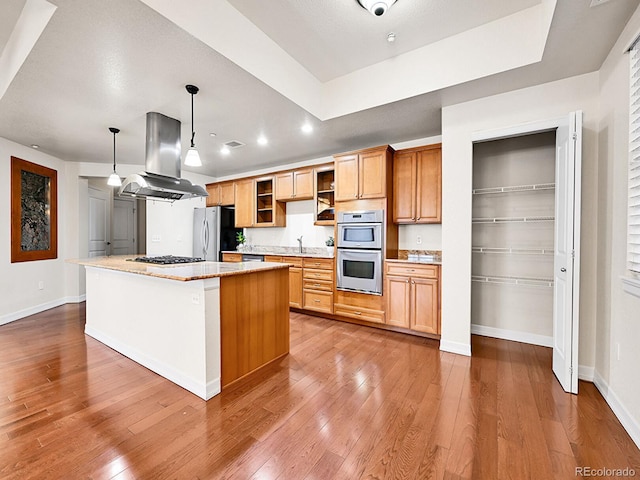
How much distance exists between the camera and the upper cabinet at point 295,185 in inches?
184

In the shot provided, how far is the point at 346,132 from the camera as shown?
3805 millimetres

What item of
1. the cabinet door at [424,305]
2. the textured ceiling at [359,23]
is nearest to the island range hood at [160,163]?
the textured ceiling at [359,23]

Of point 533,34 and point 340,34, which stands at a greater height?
point 340,34

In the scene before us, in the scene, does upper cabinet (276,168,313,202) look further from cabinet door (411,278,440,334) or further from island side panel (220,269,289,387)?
cabinet door (411,278,440,334)

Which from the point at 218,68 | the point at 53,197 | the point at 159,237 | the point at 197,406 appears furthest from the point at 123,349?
the point at 53,197

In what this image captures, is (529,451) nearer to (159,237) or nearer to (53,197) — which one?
(159,237)

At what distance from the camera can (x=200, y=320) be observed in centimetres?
215

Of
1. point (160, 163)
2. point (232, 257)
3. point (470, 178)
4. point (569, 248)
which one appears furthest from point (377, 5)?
point (232, 257)

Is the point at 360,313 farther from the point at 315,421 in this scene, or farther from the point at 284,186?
the point at 284,186

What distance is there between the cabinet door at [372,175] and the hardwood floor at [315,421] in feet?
6.61

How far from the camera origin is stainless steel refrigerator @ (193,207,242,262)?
5762 millimetres

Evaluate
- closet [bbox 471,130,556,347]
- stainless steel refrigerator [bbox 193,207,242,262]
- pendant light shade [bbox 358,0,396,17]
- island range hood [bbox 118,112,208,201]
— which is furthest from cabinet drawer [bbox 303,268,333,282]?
pendant light shade [bbox 358,0,396,17]

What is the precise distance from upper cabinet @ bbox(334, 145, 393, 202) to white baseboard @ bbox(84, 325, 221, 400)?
107 inches

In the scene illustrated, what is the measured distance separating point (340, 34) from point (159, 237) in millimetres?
5013
